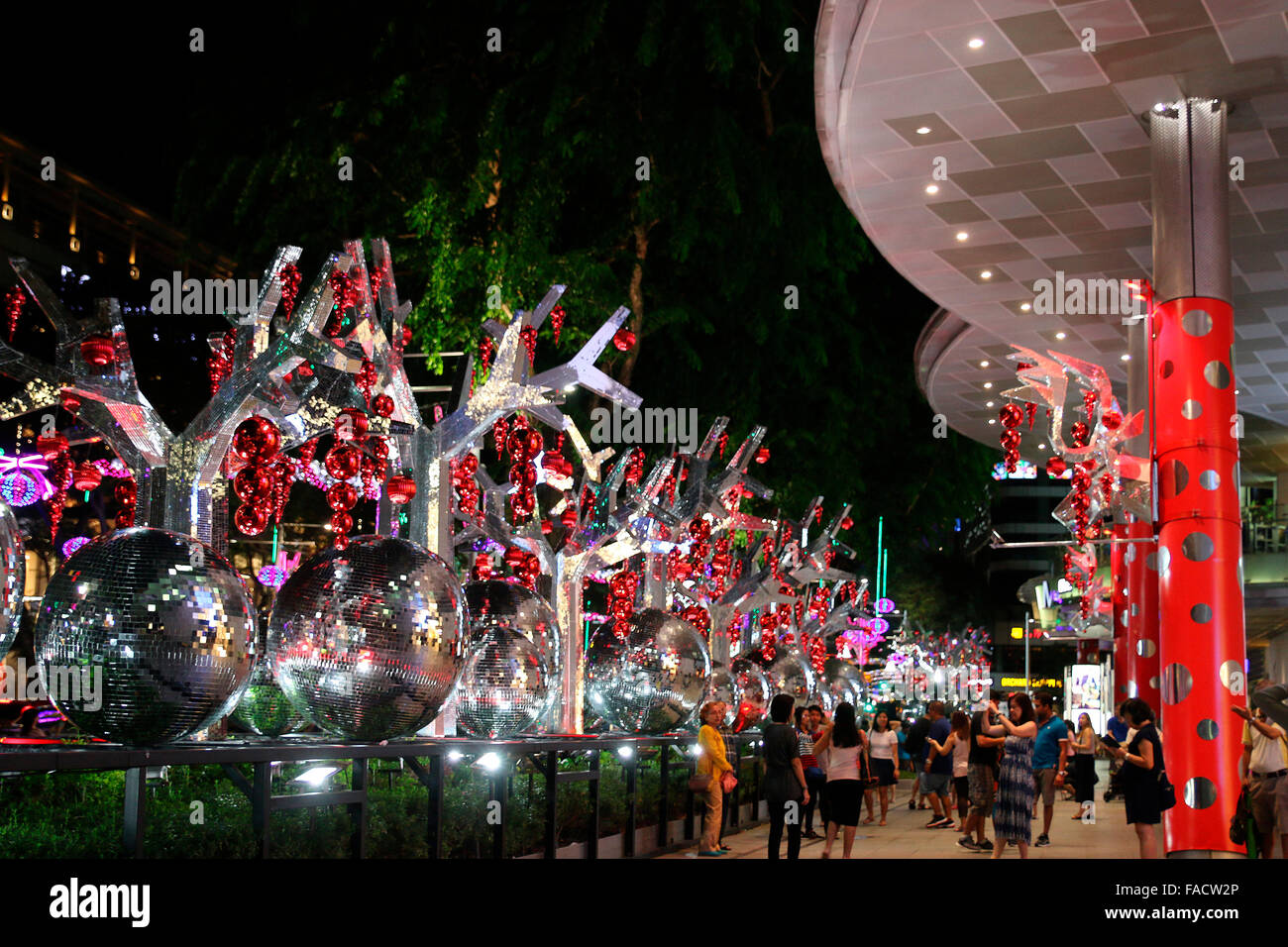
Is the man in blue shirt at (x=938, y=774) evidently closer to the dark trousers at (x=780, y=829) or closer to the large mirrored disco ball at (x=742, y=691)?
the large mirrored disco ball at (x=742, y=691)

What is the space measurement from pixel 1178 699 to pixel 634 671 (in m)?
4.73

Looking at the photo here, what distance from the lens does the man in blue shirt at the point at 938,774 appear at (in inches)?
821

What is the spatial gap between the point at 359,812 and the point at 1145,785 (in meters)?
6.72

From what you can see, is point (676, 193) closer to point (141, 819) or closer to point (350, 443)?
point (350, 443)

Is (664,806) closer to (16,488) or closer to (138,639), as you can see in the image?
(16,488)

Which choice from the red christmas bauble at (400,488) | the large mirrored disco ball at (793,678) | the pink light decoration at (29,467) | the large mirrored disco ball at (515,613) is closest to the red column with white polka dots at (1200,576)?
the large mirrored disco ball at (515,613)

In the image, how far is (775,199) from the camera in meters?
18.0

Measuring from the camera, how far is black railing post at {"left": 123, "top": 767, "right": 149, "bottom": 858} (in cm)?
664

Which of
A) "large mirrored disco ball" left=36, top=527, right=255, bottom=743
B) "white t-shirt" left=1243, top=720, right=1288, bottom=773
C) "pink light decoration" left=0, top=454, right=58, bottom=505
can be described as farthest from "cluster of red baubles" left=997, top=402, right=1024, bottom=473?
"large mirrored disco ball" left=36, top=527, right=255, bottom=743

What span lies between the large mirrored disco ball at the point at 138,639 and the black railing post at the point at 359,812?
1737 millimetres

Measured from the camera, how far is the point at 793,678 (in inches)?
905

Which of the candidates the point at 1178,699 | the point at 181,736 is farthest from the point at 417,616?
the point at 1178,699

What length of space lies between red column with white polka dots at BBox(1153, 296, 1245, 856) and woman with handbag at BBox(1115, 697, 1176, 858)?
1.23 feet
